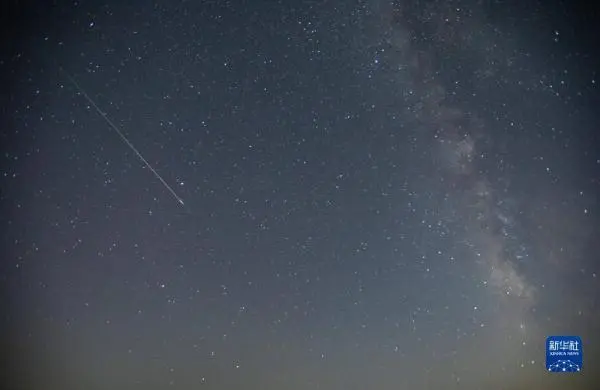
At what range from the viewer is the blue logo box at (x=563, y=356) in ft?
21.7

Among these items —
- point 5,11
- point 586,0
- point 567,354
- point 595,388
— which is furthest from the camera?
point 567,354

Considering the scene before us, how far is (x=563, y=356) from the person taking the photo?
263 inches

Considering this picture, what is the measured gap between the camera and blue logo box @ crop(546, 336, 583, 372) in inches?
260

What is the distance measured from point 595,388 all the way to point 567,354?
1271 millimetres

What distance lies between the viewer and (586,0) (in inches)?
138

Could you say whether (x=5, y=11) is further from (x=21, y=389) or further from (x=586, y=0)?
(x=586, y=0)

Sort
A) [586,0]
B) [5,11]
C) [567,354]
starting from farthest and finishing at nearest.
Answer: [567,354]
[586,0]
[5,11]

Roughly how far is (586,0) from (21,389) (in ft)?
18.1

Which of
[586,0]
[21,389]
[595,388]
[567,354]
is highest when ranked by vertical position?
[586,0]

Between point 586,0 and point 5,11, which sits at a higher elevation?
point 586,0

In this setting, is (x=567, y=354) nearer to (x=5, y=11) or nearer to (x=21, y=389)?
(x=21, y=389)

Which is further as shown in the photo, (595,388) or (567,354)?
(567,354)

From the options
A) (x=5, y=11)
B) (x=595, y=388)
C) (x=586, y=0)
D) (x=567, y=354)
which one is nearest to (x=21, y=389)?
(x=5, y=11)

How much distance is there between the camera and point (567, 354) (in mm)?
6680
